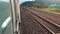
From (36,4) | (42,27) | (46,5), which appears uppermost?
(42,27)

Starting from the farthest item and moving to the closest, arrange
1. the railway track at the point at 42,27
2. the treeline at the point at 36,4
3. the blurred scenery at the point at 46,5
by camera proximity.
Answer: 1. the treeline at the point at 36,4
2. the blurred scenery at the point at 46,5
3. the railway track at the point at 42,27

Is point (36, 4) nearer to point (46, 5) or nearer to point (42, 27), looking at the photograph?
point (46, 5)

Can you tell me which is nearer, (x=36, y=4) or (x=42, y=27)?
(x=42, y=27)

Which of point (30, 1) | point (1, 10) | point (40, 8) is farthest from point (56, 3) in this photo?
point (1, 10)

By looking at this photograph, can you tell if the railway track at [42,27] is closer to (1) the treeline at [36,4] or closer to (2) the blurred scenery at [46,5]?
(2) the blurred scenery at [46,5]

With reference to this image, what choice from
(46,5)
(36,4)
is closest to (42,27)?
(46,5)

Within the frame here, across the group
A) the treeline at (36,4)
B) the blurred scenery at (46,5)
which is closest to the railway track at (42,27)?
the blurred scenery at (46,5)

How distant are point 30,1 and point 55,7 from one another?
24.0ft

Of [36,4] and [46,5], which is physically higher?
[46,5]

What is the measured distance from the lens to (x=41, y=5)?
86.5 feet

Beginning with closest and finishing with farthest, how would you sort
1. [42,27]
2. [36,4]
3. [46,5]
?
[42,27] < [46,5] < [36,4]

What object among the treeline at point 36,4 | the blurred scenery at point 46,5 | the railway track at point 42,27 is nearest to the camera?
the railway track at point 42,27

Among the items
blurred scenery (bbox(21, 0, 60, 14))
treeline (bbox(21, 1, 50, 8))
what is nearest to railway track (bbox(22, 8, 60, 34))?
blurred scenery (bbox(21, 0, 60, 14))

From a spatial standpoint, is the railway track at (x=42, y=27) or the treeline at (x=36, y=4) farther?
the treeline at (x=36, y=4)
